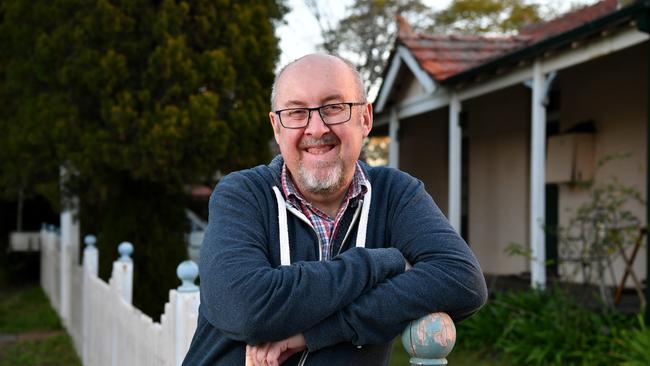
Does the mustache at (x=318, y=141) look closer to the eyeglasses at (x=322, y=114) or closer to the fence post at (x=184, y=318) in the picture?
the eyeglasses at (x=322, y=114)

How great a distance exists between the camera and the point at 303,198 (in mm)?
2217

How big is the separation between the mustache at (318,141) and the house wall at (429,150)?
1109cm

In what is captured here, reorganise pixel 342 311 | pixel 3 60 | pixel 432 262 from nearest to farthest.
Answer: pixel 342 311
pixel 432 262
pixel 3 60

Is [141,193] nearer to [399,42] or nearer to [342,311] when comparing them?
[399,42]

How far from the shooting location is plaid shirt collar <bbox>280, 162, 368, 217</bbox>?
2.19 meters

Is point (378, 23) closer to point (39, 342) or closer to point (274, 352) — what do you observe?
point (39, 342)

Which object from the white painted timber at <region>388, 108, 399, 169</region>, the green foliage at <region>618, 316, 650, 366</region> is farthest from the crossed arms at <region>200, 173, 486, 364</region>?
the white painted timber at <region>388, 108, 399, 169</region>

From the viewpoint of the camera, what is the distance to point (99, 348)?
6406mm

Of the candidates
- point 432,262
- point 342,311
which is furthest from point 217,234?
point 432,262

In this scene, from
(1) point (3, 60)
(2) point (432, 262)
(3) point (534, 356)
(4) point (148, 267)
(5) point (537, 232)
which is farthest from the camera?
(1) point (3, 60)

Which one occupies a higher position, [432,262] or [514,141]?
[514,141]

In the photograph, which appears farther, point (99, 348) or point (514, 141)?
point (514, 141)

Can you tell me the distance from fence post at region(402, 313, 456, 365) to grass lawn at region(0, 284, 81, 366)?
7.21 meters

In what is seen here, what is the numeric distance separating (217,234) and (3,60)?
9682mm
